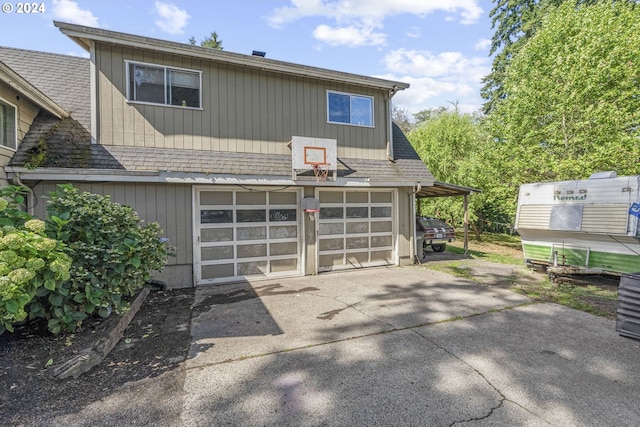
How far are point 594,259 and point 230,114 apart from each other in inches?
346

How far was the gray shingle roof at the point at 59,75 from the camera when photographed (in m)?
6.93

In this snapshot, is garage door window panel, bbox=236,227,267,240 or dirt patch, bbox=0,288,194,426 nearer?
dirt patch, bbox=0,288,194,426

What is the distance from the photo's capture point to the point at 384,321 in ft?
15.5

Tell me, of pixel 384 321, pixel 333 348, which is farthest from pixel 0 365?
pixel 384 321

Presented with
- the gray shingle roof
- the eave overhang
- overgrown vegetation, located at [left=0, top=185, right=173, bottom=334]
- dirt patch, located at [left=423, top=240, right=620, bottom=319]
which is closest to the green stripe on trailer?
dirt patch, located at [left=423, top=240, right=620, bottom=319]

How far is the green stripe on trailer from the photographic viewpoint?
600 centimetres

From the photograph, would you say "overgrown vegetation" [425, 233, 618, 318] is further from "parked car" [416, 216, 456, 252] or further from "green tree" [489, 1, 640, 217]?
"green tree" [489, 1, 640, 217]

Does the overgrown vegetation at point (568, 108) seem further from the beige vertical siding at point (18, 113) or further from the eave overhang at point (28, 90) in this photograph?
the beige vertical siding at point (18, 113)

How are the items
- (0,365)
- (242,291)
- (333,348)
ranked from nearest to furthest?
(0,365) → (333,348) → (242,291)

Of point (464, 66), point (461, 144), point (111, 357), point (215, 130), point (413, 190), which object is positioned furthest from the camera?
point (464, 66)

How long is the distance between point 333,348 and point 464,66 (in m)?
26.6

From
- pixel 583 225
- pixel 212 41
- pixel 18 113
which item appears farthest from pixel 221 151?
pixel 212 41

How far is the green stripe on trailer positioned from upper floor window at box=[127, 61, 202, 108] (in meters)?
9.06

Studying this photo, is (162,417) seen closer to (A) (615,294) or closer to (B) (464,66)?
(A) (615,294)
